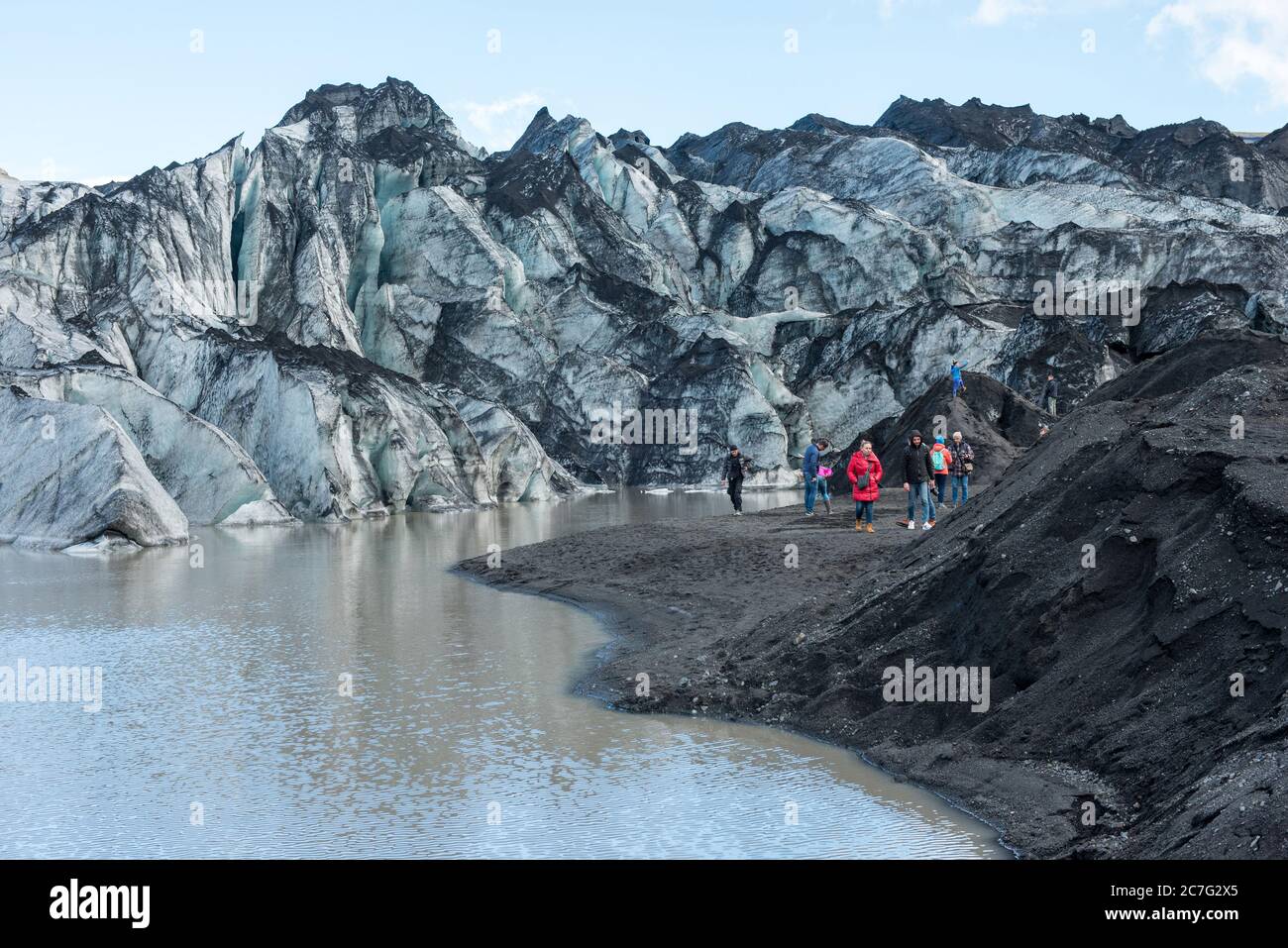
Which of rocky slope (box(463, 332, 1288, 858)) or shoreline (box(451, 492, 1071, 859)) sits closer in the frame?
rocky slope (box(463, 332, 1288, 858))

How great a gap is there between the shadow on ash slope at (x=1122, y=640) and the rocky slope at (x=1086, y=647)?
0.02 metres

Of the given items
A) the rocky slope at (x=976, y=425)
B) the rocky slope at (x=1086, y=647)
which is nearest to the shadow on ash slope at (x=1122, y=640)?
the rocky slope at (x=1086, y=647)

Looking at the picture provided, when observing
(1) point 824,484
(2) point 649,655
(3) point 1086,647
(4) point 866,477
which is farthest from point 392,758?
(1) point 824,484

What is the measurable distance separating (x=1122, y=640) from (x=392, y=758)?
17.7 ft

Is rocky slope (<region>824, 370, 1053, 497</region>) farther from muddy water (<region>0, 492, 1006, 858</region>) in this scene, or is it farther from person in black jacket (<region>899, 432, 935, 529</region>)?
muddy water (<region>0, 492, 1006, 858</region>)

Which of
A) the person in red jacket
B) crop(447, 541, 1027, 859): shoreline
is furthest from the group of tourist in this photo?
crop(447, 541, 1027, 859): shoreline

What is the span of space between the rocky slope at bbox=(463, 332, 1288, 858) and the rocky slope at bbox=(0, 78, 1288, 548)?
2619 centimetres

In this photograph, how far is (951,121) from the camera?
106 m

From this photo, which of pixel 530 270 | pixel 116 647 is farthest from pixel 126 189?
pixel 116 647

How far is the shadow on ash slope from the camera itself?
702cm

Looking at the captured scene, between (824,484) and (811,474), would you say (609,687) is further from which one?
(824,484)

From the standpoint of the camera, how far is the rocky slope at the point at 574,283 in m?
40.1

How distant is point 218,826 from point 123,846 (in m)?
0.57
